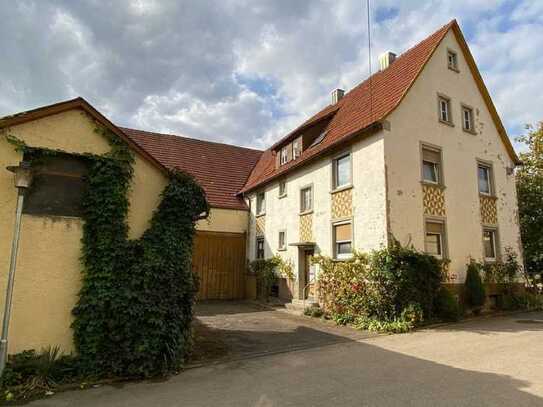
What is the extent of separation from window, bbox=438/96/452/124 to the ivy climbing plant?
1150 cm

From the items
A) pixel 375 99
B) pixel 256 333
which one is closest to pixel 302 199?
pixel 375 99

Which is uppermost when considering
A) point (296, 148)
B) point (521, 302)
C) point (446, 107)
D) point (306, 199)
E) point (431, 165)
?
point (446, 107)

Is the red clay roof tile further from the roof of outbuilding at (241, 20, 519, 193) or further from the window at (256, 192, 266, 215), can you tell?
the window at (256, 192, 266, 215)

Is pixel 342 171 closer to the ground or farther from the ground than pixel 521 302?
farther from the ground

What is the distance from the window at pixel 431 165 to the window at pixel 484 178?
2776mm

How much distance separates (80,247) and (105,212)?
0.81m

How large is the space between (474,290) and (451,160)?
4.95 meters

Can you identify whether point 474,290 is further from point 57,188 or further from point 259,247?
point 57,188

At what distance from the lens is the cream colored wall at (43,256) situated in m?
6.31

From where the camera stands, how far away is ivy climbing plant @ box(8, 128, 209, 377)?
6504 millimetres

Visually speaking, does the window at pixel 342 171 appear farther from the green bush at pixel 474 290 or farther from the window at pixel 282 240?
the green bush at pixel 474 290

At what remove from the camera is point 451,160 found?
1395 centimetres

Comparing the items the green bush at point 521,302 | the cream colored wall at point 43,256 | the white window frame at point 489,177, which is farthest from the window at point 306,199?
the cream colored wall at point 43,256

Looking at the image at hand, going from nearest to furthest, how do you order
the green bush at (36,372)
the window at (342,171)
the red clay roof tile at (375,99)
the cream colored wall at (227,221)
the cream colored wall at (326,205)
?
1. the green bush at (36,372)
2. the cream colored wall at (326,205)
3. the red clay roof tile at (375,99)
4. the window at (342,171)
5. the cream colored wall at (227,221)
